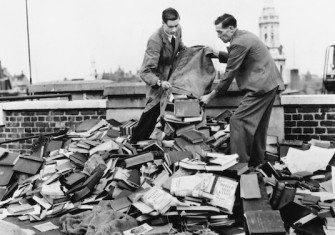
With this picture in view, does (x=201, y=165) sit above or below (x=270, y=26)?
below

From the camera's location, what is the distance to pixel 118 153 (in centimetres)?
659

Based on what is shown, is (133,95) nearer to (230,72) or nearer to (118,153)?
(118,153)

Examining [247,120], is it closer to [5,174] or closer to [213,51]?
[213,51]

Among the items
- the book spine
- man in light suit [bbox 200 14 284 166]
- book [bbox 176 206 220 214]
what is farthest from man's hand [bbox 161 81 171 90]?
the book spine

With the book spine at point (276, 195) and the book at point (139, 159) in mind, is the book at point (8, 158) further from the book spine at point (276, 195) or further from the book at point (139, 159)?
the book spine at point (276, 195)

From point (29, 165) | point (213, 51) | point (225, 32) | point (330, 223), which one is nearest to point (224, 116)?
point (213, 51)

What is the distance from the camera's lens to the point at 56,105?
883 centimetres

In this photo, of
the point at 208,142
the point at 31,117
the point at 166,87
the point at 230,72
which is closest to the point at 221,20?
the point at 230,72

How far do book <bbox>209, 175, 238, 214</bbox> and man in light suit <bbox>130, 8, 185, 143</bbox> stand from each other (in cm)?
185

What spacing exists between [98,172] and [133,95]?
2627 mm

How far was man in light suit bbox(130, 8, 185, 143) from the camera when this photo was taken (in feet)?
20.6

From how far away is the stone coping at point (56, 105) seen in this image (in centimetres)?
859

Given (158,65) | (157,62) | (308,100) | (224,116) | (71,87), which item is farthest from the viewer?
(71,87)

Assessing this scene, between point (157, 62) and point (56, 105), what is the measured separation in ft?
10.7
